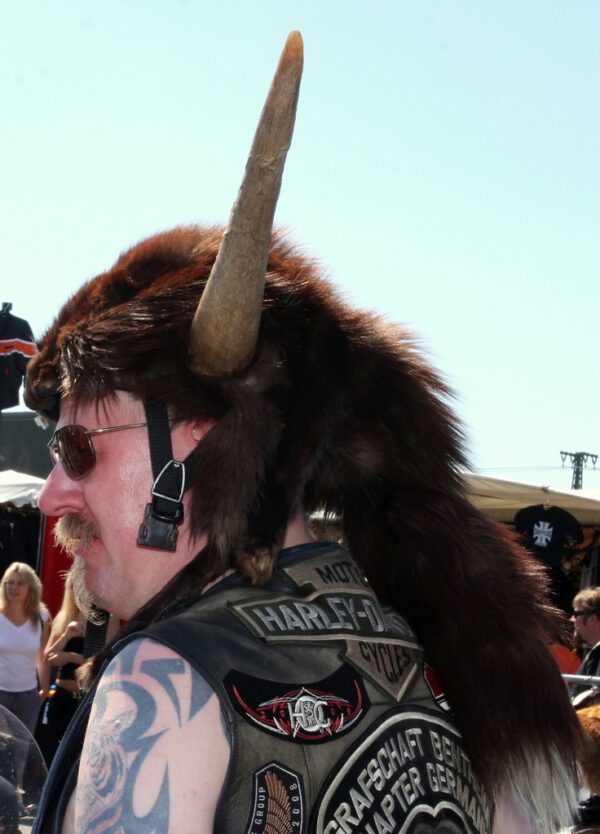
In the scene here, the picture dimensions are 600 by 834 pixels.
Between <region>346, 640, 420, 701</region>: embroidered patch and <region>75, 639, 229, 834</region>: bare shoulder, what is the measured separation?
0.31m

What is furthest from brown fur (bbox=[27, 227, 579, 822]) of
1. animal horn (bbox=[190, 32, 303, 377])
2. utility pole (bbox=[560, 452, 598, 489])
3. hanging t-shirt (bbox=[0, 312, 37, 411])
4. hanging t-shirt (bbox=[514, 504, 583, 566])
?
utility pole (bbox=[560, 452, 598, 489])

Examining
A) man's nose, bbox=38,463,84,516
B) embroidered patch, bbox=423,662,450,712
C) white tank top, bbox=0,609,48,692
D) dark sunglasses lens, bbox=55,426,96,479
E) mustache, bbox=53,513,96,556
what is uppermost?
dark sunglasses lens, bbox=55,426,96,479

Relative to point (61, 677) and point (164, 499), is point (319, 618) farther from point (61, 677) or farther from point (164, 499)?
point (61, 677)

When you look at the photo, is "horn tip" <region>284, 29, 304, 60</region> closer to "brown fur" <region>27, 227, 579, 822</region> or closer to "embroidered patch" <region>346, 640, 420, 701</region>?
"brown fur" <region>27, 227, 579, 822</region>

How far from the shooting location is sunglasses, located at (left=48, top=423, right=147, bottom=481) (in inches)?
73.2

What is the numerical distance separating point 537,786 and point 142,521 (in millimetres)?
848

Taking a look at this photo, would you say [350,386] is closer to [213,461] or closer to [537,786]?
[213,461]

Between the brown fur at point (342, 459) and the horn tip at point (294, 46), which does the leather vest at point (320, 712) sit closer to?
the brown fur at point (342, 459)

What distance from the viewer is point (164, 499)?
1.77 meters

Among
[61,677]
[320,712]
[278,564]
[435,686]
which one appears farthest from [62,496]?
[61,677]

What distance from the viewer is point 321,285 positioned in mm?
1965

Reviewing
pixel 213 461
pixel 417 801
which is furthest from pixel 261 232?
pixel 417 801

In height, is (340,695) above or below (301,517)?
below

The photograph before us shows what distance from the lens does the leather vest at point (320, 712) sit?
4.81 feet
